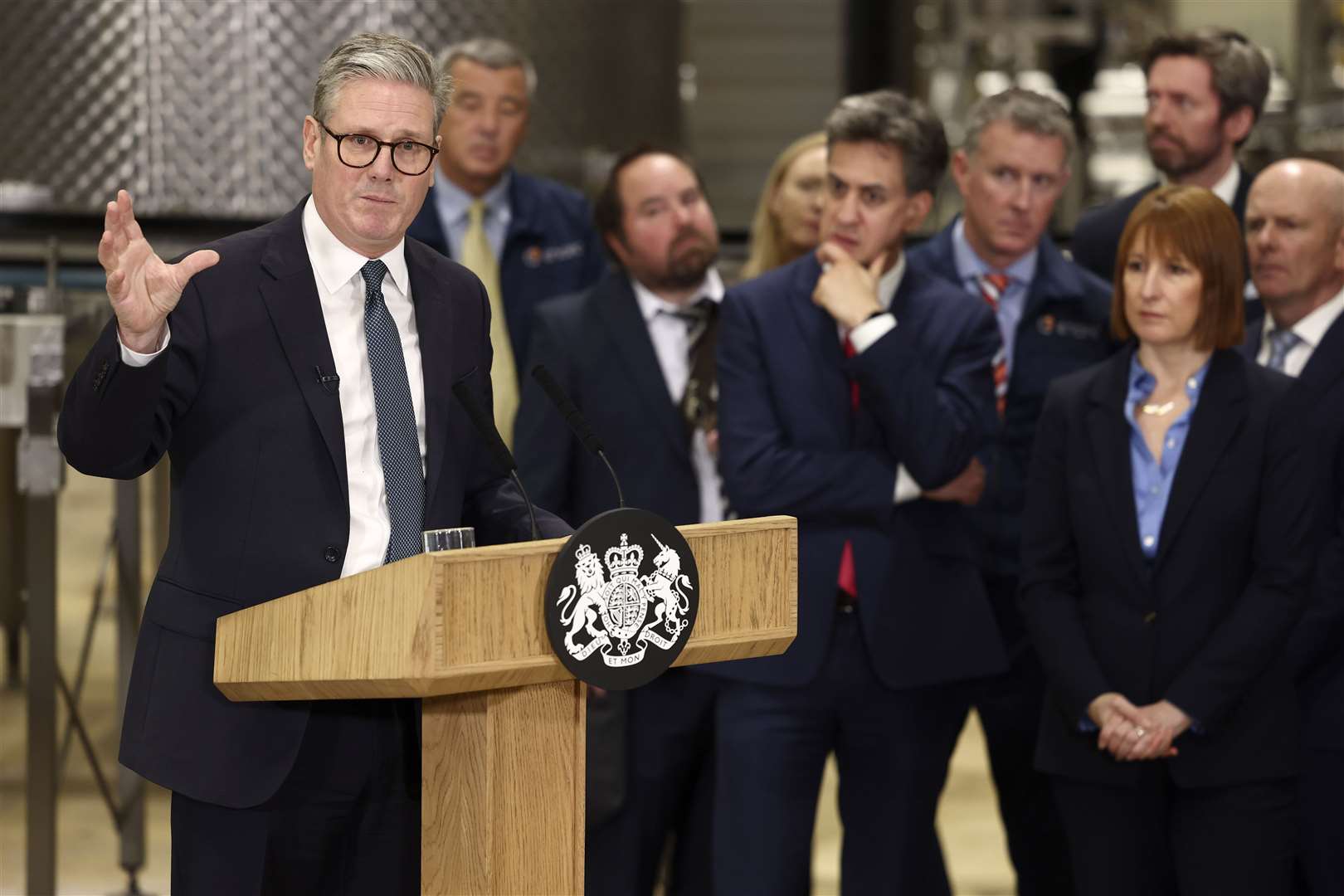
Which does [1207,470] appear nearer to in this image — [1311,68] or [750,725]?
[750,725]

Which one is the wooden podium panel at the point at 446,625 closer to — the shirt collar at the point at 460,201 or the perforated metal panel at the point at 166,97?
the shirt collar at the point at 460,201

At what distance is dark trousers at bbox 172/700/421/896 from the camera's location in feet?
7.42

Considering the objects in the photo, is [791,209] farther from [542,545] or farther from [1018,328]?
[542,545]

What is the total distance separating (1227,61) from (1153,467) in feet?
4.13

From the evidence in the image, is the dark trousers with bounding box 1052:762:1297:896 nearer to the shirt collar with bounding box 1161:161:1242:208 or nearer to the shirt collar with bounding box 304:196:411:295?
the shirt collar with bounding box 1161:161:1242:208

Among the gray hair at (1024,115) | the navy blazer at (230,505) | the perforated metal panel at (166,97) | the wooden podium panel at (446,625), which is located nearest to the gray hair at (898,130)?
the gray hair at (1024,115)

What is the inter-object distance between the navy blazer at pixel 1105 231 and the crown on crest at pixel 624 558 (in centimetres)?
223

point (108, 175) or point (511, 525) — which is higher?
point (108, 175)

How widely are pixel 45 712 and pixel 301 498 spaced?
7.24 ft

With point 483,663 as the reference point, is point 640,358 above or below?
above

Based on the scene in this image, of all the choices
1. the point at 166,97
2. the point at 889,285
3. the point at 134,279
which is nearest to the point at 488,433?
the point at 134,279

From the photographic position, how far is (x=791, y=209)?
4.15 meters

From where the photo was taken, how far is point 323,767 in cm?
231

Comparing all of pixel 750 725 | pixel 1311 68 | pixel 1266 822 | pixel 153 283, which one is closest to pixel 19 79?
pixel 750 725
